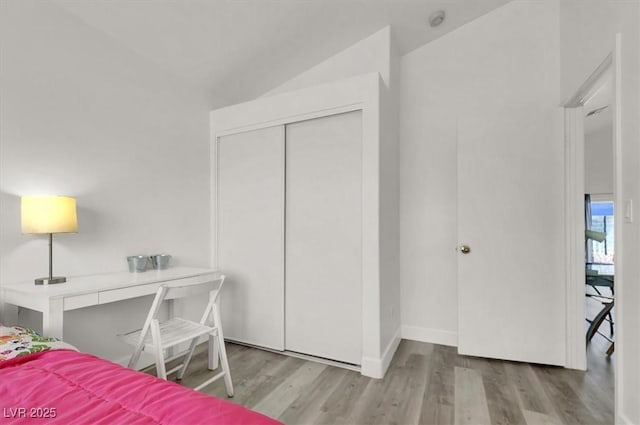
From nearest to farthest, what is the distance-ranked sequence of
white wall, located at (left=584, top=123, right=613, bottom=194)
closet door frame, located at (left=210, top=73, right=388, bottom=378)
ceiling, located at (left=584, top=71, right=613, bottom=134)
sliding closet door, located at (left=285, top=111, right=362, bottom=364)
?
closet door frame, located at (left=210, top=73, right=388, bottom=378), sliding closet door, located at (left=285, top=111, right=362, bottom=364), ceiling, located at (left=584, top=71, right=613, bottom=134), white wall, located at (left=584, top=123, right=613, bottom=194)

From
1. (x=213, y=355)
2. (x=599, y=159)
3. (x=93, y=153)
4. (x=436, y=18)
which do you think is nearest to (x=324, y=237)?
(x=213, y=355)

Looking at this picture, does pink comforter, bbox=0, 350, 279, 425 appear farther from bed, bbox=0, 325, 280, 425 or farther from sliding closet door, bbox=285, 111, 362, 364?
sliding closet door, bbox=285, 111, 362, 364

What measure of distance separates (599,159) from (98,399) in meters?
6.97

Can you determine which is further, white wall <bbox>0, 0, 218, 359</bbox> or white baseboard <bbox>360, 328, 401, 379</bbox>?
white baseboard <bbox>360, 328, 401, 379</bbox>

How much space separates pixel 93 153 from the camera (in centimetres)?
218

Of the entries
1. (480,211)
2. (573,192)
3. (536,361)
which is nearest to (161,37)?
(480,211)

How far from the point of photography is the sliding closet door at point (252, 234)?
9.04 ft

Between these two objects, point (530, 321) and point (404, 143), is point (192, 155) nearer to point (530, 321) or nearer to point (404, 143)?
point (404, 143)

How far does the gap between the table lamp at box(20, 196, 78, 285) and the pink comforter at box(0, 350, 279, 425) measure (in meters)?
0.89

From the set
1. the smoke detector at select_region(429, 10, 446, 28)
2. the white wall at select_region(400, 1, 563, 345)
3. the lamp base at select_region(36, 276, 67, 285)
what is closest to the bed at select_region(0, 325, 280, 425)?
the lamp base at select_region(36, 276, 67, 285)

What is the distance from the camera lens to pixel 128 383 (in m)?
0.97

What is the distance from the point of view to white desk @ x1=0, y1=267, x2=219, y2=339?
5.17ft

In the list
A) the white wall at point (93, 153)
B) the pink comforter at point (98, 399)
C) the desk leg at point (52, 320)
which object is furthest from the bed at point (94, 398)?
the white wall at point (93, 153)

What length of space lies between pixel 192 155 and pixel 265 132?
672 millimetres
